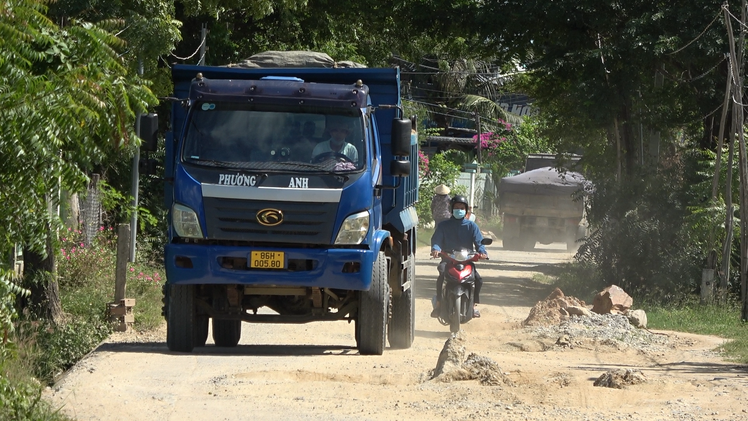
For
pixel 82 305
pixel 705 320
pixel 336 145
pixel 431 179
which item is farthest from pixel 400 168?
pixel 431 179

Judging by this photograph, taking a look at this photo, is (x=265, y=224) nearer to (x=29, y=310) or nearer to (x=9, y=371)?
(x=9, y=371)

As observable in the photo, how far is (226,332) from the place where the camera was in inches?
488

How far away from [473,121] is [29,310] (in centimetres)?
4157

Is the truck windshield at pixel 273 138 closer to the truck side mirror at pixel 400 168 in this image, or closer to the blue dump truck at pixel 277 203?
the blue dump truck at pixel 277 203

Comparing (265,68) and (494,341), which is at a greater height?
(265,68)

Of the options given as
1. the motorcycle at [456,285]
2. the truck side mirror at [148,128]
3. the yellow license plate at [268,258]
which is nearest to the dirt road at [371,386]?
the yellow license plate at [268,258]

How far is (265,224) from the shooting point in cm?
1027

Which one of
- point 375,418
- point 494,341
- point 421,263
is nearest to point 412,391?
point 375,418

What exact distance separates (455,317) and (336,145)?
4155 millimetres

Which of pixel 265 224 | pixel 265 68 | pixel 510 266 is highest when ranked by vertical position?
pixel 265 68

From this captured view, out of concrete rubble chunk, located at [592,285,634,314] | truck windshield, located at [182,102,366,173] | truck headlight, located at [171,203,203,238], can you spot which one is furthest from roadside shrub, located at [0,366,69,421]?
concrete rubble chunk, located at [592,285,634,314]

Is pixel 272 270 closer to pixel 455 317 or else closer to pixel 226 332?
pixel 226 332

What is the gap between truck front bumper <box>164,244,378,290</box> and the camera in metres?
10.3

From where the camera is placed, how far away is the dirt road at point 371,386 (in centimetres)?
798
